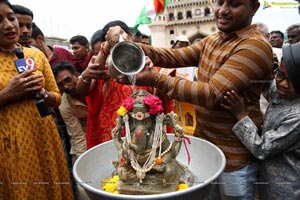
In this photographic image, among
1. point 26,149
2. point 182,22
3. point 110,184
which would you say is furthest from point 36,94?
point 182,22

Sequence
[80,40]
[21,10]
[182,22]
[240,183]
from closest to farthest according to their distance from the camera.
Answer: [240,183]
[21,10]
[80,40]
[182,22]

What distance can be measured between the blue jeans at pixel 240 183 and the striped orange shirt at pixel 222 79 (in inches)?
1.5

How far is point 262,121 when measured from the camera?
1.48m

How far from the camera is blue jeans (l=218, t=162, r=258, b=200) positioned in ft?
4.68

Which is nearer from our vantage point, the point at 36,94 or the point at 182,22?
the point at 36,94

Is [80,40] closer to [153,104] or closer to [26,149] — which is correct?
[26,149]

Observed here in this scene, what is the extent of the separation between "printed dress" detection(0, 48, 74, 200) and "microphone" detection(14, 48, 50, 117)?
77mm

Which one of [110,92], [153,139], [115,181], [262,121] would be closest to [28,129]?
[110,92]

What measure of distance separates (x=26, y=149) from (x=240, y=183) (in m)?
1.25

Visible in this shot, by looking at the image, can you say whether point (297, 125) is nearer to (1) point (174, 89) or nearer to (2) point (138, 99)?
(1) point (174, 89)

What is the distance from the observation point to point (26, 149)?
5.31 feet

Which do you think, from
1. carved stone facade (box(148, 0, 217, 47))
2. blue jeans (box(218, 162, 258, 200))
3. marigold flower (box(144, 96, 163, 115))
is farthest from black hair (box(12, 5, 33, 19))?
carved stone facade (box(148, 0, 217, 47))

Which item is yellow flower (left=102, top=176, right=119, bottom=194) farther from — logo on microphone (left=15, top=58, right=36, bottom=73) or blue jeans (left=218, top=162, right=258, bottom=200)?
logo on microphone (left=15, top=58, right=36, bottom=73)

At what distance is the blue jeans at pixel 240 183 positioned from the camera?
143 cm
